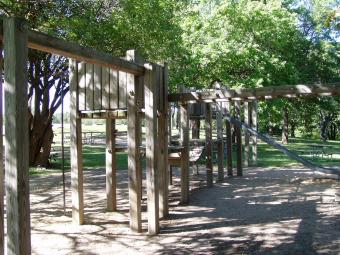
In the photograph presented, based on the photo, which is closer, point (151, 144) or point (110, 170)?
point (151, 144)

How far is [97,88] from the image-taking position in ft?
23.5

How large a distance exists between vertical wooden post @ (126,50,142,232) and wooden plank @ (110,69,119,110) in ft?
1.53

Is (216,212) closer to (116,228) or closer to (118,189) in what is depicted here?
(116,228)

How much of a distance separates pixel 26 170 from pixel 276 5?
2112cm

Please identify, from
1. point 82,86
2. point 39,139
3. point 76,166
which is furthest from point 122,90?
point 39,139

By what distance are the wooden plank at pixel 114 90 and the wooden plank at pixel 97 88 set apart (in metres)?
Result: 0.21

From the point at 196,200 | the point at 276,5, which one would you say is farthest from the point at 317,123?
the point at 196,200

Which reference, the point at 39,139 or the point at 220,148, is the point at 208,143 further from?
the point at 39,139

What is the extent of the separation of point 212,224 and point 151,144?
1.80 metres

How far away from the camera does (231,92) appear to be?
8.19 m

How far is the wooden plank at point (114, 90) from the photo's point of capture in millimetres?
7016

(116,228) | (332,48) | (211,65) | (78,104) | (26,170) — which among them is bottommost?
(116,228)

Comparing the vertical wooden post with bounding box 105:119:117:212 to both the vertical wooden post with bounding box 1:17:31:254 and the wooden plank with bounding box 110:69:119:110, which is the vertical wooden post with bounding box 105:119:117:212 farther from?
the vertical wooden post with bounding box 1:17:31:254

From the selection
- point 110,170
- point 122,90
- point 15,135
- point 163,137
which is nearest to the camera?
point 15,135
